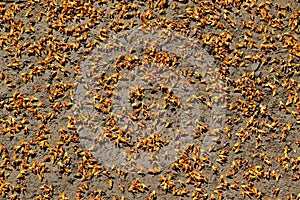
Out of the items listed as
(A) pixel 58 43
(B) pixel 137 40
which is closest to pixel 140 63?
(B) pixel 137 40

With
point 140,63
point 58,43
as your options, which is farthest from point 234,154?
point 58,43

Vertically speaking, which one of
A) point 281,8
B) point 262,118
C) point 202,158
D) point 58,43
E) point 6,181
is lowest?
point 6,181

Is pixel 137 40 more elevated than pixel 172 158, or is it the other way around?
pixel 137 40

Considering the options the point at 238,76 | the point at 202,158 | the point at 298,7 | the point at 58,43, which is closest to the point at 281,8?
the point at 298,7

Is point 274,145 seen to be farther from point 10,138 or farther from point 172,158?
point 10,138

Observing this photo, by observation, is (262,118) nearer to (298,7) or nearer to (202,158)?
(202,158)

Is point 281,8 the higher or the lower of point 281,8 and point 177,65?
the higher

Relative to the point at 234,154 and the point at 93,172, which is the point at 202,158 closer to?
the point at 234,154
